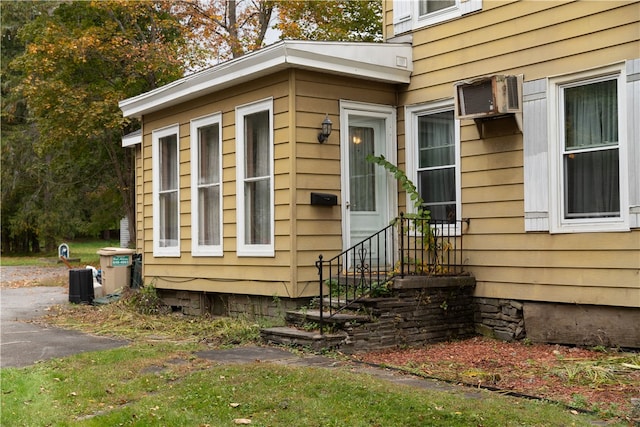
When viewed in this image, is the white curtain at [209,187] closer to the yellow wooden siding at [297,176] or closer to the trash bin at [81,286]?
the yellow wooden siding at [297,176]

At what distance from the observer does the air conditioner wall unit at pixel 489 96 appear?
767 centimetres

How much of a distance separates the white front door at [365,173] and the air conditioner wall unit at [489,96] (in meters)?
1.45

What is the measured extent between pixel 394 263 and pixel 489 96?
256 centimetres

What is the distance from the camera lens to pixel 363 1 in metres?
19.7

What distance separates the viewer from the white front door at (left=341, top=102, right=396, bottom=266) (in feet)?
29.0

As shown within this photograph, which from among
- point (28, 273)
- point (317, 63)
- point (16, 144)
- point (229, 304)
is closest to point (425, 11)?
point (317, 63)

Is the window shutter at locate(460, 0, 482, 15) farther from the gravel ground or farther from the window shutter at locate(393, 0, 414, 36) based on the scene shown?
the gravel ground

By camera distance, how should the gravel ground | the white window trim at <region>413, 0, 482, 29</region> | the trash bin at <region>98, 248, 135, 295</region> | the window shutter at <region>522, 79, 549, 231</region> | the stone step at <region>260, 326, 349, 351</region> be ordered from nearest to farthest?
the stone step at <region>260, 326, 349, 351</region> → the window shutter at <region>522, 79, 549, 231</region> → the white window trim at <region>413, 0, 482, 29</region> → the trash bin at <region>98, 248, 135, 295</region> → the gravel ground

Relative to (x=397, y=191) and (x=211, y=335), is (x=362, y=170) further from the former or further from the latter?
(x=211, y=335)

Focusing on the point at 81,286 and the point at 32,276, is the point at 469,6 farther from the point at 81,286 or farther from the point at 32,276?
the point at 32,276

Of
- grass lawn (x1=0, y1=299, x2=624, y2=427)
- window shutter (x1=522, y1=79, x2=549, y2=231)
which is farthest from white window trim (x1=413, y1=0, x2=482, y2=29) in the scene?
grass lawn (x1=0, y1=299, x2=624, y2=427)

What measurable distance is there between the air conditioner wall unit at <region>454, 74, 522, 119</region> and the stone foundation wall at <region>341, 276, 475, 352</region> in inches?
78.4

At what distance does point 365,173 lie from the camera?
919 cm

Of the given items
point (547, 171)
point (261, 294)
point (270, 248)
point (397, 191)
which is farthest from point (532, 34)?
point (261, 294)
